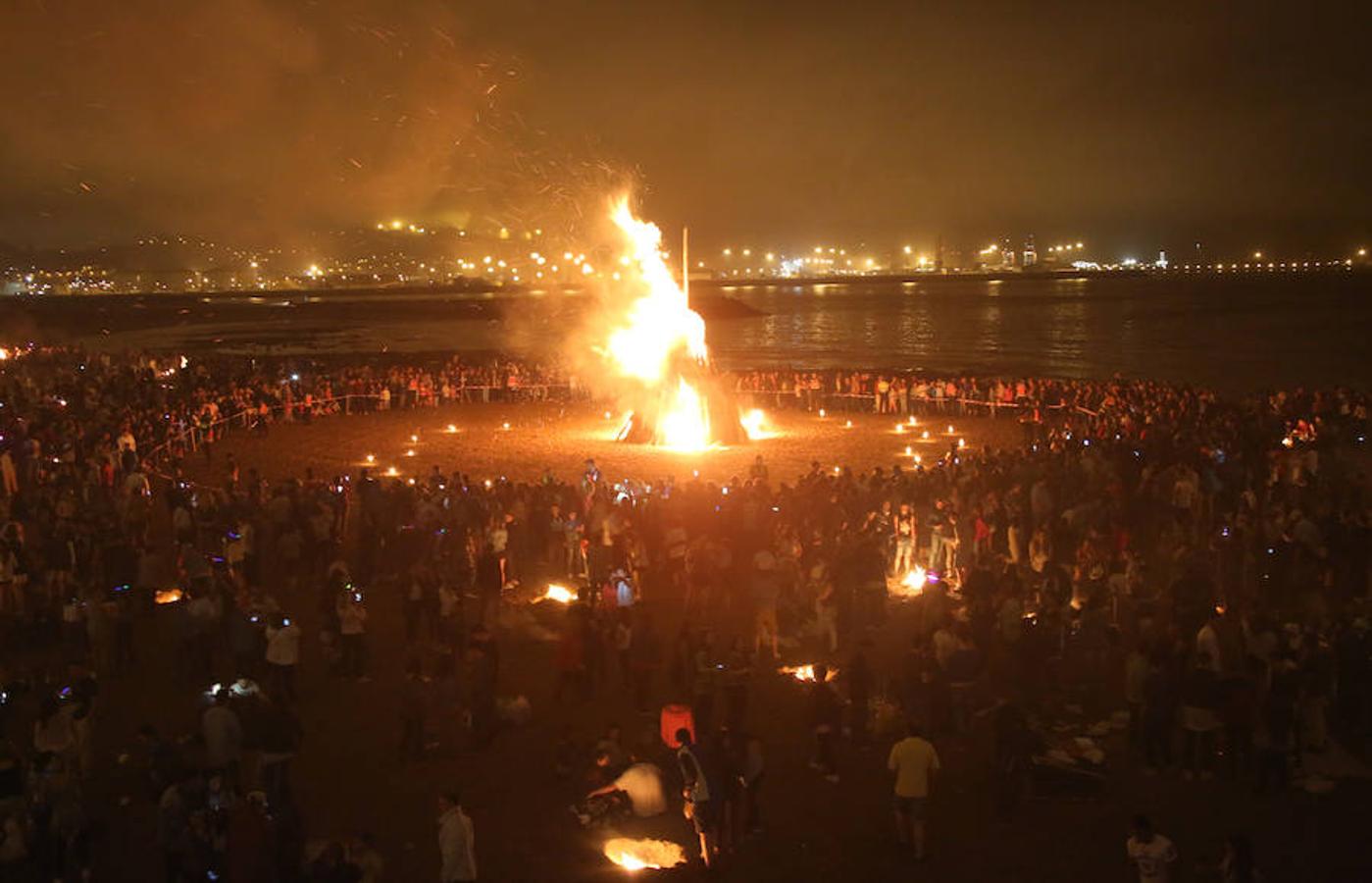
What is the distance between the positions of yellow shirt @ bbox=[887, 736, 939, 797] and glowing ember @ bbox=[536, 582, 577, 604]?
768 centimetres

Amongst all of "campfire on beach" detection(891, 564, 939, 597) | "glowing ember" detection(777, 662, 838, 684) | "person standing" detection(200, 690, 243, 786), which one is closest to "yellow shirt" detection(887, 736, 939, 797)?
"glowing ember" detection(777, 662, 838, 684)

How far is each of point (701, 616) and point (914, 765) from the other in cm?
619

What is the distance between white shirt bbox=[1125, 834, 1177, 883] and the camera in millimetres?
7504

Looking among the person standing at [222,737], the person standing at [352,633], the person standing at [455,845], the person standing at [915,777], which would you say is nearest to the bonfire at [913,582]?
the person standing at [915,777]

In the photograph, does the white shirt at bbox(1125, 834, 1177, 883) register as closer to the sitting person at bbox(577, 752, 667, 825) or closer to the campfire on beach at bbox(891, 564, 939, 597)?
the sitting person at bbox(577, 752, 667, 825)

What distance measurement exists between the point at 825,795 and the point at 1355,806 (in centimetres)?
449

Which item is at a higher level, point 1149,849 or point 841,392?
point 841,392

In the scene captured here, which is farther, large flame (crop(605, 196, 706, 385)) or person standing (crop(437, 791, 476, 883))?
large flame (crop(605, 196, 706, 385))

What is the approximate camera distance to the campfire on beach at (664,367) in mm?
28031

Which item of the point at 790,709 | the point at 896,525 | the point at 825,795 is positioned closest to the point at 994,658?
the point at 790,709

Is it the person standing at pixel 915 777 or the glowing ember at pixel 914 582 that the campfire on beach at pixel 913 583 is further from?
the person standing at pixel 915 777

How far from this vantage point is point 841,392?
36469mm

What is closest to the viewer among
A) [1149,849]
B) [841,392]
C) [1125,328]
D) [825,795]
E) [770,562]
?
[1149,849]

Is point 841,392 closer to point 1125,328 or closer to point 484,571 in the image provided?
point 484,571
